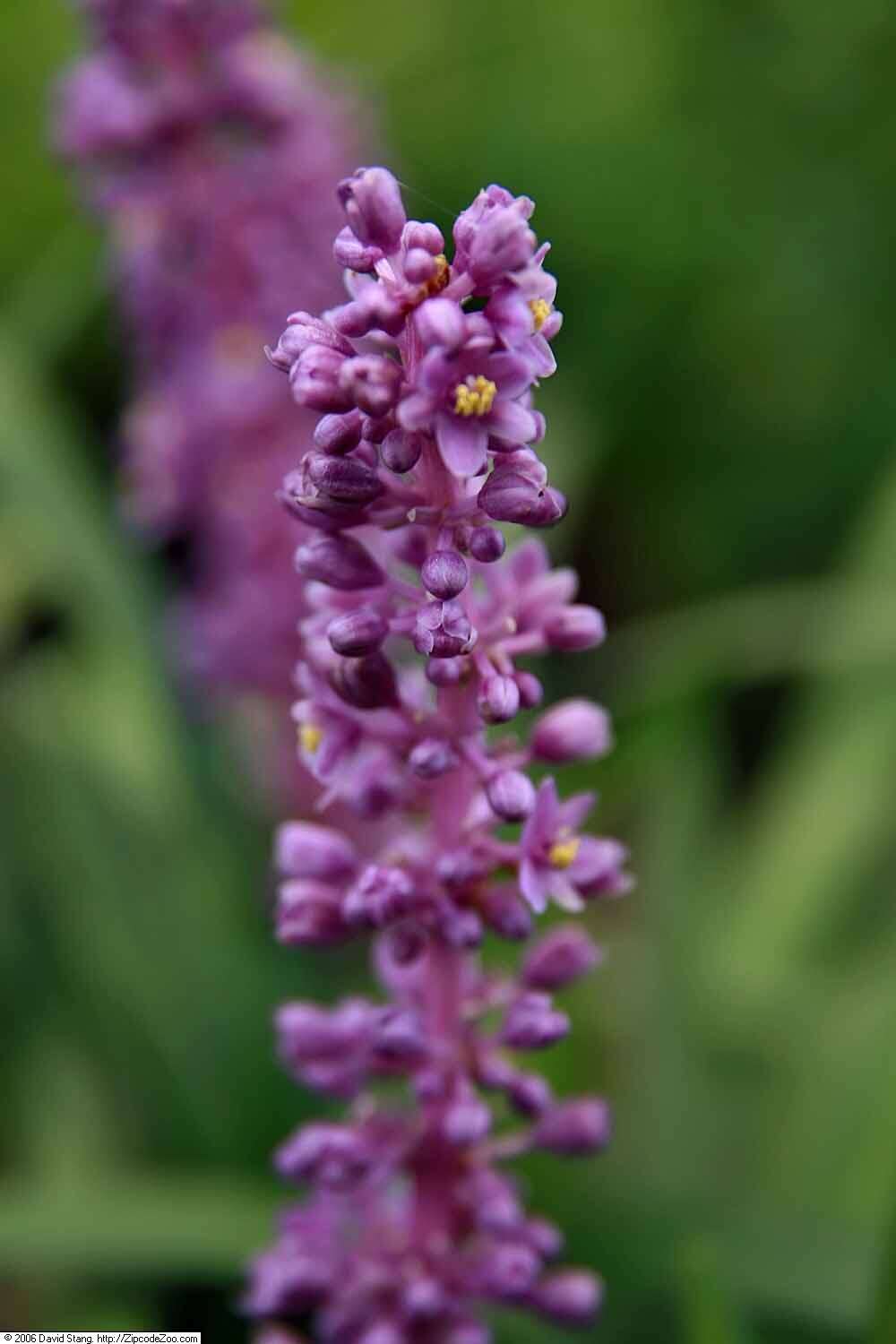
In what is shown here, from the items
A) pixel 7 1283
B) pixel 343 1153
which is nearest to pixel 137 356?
pixel 7 1283

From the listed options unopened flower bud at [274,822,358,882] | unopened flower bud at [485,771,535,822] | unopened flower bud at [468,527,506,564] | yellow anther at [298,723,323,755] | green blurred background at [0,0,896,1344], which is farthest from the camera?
green blurred background at [0,0,896,1344]

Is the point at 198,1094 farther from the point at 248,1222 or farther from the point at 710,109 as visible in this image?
the point at 710,109

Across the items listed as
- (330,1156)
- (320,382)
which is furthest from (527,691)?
(330,1156)

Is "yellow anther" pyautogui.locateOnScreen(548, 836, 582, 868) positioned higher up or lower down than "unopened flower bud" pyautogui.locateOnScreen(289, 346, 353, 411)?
lower down

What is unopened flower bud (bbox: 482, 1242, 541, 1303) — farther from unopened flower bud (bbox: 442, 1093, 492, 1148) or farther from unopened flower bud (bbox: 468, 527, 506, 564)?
unopened flower bud (bbox: 468, 527, 506, 564)

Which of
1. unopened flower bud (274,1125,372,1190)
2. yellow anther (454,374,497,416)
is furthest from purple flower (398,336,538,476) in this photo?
unopened flower bud (274,1125,372,1190)

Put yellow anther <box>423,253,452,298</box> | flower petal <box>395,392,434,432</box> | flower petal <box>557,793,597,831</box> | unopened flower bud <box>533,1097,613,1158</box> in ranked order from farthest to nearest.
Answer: unopened flower bud <box>533,1097,613,1158</box> < flower petal <box>557,793,597,831</box> < yellow anther <box>423,253,452,298</box> < flower petal <box>395,392,434,432</box>
